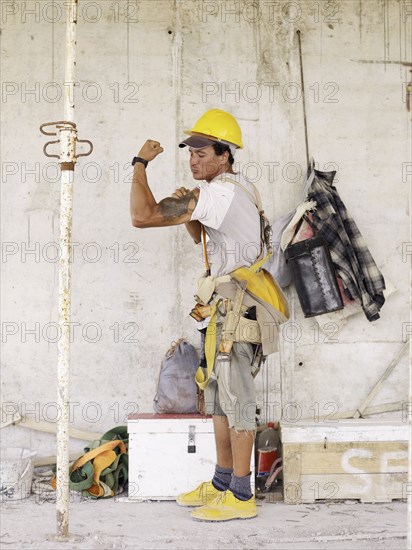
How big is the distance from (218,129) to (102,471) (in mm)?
2179

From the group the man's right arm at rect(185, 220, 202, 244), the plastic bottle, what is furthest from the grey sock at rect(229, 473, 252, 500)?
the man's right arm at rect(185, 220, 202, 244)

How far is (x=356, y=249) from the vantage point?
19.2 ft

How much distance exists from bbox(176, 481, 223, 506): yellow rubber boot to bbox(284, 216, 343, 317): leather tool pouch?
1401 millimetres

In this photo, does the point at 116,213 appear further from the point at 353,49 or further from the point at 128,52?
the point at 353,49

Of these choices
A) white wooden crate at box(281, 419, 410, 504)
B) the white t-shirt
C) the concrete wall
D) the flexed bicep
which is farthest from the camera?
the concrete wall

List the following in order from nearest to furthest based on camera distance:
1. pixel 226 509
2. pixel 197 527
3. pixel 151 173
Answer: pixel 197 527 → pixel 226 509 → pixel 151 173

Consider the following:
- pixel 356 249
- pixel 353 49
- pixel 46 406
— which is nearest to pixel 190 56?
pixel 353 49

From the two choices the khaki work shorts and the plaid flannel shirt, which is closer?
the khaki work shorts

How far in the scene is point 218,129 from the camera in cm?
487

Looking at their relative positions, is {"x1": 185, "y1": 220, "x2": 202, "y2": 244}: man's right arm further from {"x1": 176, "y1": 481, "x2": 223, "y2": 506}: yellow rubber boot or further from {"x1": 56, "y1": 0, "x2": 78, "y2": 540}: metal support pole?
{"x1": 176, "y1": 481, "x2": 223, "y2": 506}: yellow rubber boot

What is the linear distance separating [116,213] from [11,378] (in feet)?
4.38

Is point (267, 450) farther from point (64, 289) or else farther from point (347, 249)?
point (64, 289)

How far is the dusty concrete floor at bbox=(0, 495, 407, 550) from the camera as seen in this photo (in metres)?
4.39

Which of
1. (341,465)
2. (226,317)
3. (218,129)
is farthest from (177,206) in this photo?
(341,465)
